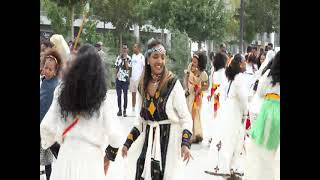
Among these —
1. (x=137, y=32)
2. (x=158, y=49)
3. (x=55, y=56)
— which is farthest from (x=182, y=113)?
(x=137, y=32)

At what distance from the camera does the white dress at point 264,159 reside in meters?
5.62

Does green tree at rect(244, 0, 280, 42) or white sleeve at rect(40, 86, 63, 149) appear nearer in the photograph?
white sleeve at rect(40, 86, 63, 149)

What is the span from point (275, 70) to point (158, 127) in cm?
Answer: 126

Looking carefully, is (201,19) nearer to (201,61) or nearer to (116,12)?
(116,12)

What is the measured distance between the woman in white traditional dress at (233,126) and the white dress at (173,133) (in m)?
2.04

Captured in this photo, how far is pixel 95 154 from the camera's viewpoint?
4.73 meters

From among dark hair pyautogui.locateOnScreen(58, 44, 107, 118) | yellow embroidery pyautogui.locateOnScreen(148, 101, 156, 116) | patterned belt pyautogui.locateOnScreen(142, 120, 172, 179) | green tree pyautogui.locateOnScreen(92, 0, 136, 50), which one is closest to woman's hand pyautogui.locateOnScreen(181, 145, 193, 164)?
patterned belt pyautogui.locateOnScreen(142, 120, 172, 179)

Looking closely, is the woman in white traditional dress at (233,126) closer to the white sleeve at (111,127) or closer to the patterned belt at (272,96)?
the patterned belt at (272,96)

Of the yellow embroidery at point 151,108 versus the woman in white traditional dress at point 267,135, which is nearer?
the yellow embroidery at point 151,108

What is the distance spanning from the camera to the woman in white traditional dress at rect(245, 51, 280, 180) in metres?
5.55

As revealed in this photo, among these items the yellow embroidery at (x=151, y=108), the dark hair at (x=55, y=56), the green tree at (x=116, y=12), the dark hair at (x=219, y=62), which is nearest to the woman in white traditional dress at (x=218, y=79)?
the dark hair at (x=219, y=62)

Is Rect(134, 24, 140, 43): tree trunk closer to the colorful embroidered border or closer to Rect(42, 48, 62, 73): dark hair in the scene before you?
Rect(42, 48, 62, 73): dark hair
